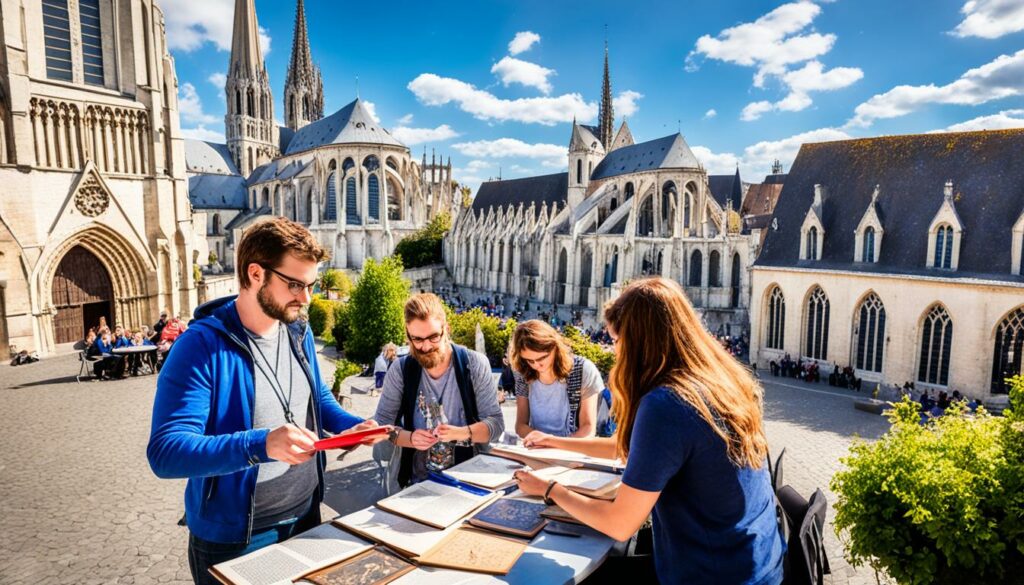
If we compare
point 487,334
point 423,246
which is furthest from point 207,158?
point 487,334

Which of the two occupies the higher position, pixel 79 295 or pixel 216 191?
pixel 216 191

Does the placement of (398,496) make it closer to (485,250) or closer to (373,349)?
(373,349)

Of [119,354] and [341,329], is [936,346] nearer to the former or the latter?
[341,329]

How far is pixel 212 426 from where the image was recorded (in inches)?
100

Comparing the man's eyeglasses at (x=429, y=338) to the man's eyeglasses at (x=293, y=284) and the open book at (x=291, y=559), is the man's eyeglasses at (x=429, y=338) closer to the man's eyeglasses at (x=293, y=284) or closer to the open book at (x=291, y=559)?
the man's eyeglasses at (x=293, y=284)

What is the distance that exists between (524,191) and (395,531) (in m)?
50.9

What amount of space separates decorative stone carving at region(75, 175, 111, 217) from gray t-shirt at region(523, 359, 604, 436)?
22.1 m

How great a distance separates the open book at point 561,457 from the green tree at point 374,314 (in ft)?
45.9

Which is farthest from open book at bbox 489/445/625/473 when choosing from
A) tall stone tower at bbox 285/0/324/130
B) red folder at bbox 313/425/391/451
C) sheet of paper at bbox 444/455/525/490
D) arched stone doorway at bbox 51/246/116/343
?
tall stone tower at bbox 285/0/324/130

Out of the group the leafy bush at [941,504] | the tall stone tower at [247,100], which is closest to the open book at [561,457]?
the leafy bush at [941,504]

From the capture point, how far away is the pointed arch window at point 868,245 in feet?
67.8

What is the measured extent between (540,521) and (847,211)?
23693mm

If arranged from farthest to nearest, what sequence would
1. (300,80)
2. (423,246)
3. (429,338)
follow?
1. (300,80)
2. (423,246)
3. (429,338)

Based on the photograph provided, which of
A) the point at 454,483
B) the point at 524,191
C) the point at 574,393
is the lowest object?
the point at 454,483
